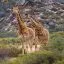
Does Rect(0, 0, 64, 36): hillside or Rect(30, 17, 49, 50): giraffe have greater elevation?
Rect(30, 17, 49, 50): giraffe

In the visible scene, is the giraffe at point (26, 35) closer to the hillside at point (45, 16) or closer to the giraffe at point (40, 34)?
the giraffe at point (40, 34)

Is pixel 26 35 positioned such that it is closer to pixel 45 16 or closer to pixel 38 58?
pixel 38 58

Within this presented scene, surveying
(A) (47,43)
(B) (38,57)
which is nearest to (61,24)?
(A) (47,43)

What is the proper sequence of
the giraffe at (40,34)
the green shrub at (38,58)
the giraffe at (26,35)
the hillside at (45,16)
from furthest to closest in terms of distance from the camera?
1. the hillside at (45,16)
2. the giraffe at (40,34)
3. the giraffe at (26,35)
4. the green shrub at (38,58)

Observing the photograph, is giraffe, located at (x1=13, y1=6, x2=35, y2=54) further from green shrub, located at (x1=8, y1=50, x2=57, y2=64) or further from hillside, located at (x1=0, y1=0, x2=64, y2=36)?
hillside, located at (x1=0, y1=0, x2=64, y2=36)

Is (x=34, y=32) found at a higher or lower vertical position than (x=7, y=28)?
higher

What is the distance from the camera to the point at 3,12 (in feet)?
199

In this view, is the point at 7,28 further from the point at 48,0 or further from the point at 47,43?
the point at 47,43

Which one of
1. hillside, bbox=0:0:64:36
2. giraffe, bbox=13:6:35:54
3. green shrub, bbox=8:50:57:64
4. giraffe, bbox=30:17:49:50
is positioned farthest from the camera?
hillside, bbox=0:0:64:36

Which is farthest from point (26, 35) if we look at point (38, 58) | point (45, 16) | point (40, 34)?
point (45, 16)

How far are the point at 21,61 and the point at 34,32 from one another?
2959 millimetres

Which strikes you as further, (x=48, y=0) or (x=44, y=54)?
(x=48, y=0)

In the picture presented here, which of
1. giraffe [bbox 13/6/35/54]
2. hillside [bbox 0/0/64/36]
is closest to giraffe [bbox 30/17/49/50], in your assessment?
giraffe [bbox 13/6/35/54]

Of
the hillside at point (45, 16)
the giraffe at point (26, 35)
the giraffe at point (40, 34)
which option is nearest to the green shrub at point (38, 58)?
the giraffe at point (26, 35)
